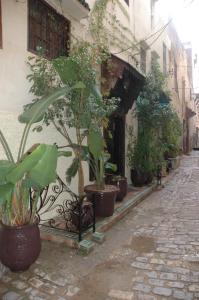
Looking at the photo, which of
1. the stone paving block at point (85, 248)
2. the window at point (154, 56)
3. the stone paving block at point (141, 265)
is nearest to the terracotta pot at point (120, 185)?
the stone paving block at point (85, 248)

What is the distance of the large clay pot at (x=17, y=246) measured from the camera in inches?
163

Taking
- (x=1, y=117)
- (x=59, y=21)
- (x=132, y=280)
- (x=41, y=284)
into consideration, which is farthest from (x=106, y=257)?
(x=59, y=21)

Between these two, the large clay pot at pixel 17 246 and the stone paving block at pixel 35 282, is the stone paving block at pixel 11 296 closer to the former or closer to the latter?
the stone paving block at pixel 35 282

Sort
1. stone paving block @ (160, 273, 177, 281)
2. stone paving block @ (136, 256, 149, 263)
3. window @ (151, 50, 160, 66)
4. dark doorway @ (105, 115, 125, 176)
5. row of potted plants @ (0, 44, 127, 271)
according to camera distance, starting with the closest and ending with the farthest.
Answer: row of potted plants @ (0, 44, 127, 271)
stone paving block @ (160, 273, 177, 281)
stone paving block @ (136, 256, 149, 263)
dark doorway @ (105, 115, 125, 176)
window @ (151, 50, 160, 66)

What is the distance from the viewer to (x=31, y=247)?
4.24 m

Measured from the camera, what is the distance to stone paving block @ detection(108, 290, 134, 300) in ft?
12.8

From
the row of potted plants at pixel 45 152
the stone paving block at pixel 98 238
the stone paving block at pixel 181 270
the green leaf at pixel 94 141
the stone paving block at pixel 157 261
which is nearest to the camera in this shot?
the row of potted plants at pixel 45 152

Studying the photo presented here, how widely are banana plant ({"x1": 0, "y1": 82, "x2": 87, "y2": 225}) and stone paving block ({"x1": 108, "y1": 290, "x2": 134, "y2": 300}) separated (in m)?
1.34

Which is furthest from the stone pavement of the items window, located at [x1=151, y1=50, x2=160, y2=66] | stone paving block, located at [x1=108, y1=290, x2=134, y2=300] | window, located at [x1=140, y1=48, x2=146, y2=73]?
window, located at [x1=151, y1=50, x2=160, y2=66]

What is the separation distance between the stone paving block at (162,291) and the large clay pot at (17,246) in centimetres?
158

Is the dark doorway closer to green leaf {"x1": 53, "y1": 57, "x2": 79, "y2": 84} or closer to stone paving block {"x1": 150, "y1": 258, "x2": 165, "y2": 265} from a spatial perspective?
green leaf {"x1": 53, "y1": 57, "x2": 79, "y2": 84}

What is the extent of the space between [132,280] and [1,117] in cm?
296

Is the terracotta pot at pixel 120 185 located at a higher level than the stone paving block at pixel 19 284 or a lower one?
higher

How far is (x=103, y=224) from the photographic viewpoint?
627cm
